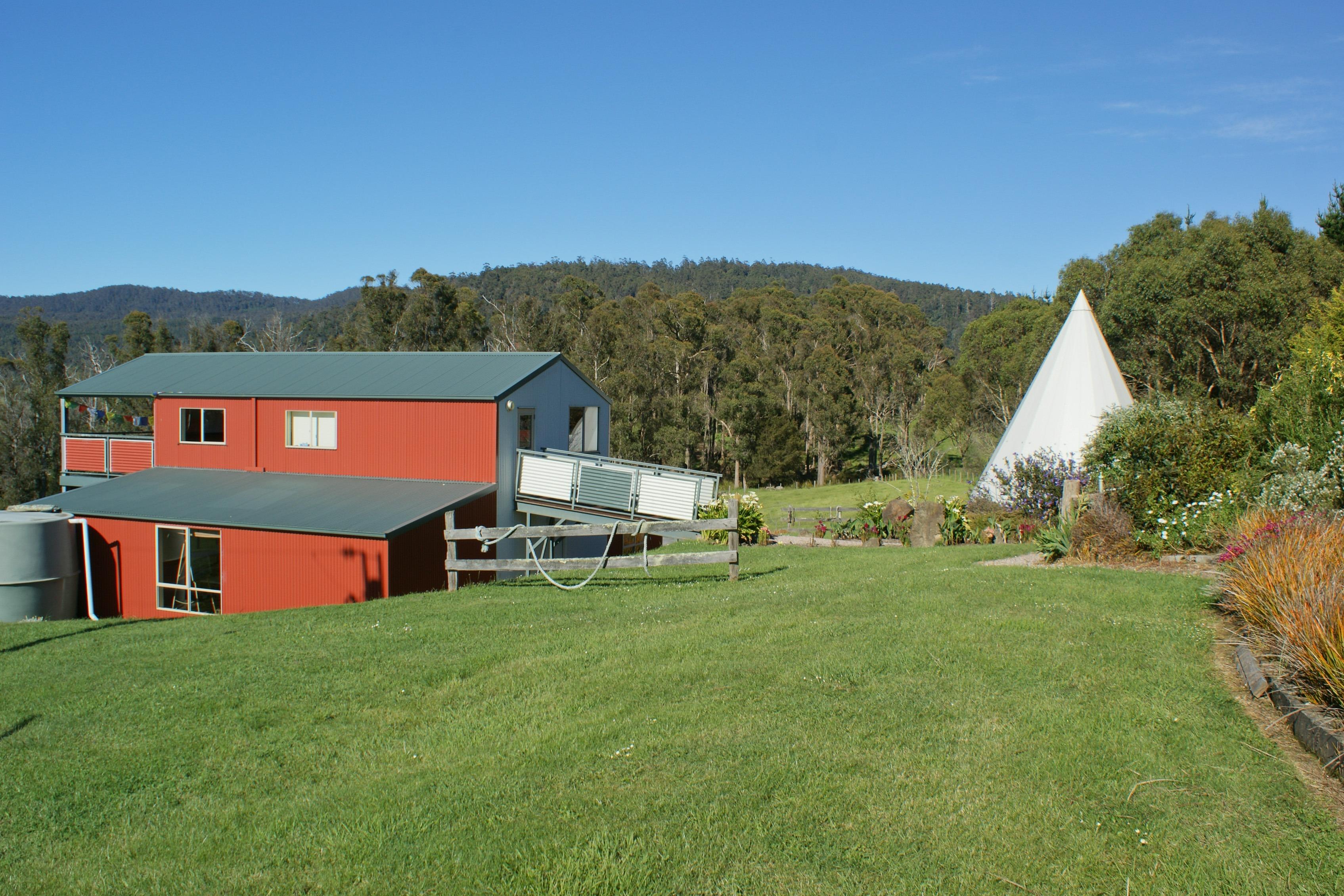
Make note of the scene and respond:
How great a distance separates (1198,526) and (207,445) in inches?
887

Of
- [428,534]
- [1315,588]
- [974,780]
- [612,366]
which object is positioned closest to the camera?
[974,780]

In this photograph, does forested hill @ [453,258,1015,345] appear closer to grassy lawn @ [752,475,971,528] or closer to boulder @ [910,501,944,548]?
grassy lawn @ [752,475,971,528]

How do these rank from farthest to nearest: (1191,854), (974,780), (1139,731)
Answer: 1. (1139,731)
2. (974,780)
3. (1191,854)

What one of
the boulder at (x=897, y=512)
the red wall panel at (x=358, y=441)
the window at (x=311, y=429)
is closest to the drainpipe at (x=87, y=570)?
the red wall panel at (x=358, y=441)

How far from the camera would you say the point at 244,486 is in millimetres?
20609

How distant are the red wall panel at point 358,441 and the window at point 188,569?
105 inches

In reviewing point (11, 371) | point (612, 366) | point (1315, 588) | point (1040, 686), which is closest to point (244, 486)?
point (1040, 686)

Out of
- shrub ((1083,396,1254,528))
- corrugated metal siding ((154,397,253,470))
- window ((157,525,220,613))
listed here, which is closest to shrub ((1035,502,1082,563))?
shrub ((1083,396,1254,528))

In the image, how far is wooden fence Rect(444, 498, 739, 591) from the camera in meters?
12.0

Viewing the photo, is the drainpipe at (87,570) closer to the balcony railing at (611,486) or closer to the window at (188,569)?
the window at (188,569)

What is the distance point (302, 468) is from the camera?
857 inches

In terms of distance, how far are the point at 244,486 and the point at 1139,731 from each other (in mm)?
20244

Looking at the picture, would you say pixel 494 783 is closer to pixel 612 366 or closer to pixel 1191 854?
pixel 1191 854

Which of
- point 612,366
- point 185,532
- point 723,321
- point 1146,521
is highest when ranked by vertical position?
point 723,321
